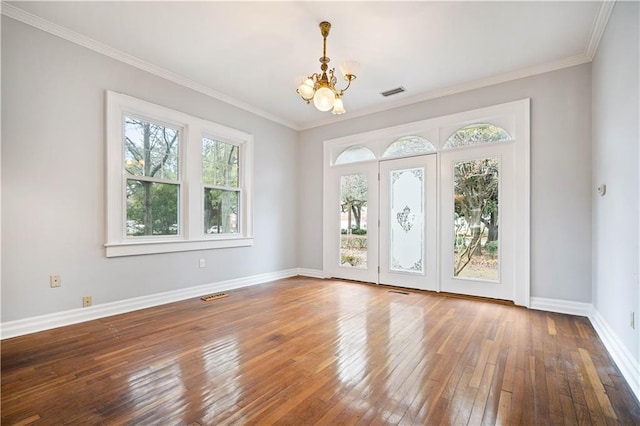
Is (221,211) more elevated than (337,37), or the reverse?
(337,37)

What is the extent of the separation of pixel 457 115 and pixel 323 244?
3087 mm

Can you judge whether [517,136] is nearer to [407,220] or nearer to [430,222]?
[430,222]

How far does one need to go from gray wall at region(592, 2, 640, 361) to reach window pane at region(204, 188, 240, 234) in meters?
4.54

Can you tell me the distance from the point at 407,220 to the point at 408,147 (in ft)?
3.85

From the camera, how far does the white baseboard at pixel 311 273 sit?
569 centimetres

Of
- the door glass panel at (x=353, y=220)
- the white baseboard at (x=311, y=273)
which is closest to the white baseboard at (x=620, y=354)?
the door glass panel at (x=353, y=220)

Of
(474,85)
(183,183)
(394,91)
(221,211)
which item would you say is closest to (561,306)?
(474,85)

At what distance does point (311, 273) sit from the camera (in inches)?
229

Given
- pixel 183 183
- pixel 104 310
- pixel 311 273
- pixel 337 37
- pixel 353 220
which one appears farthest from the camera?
pixel 311 273

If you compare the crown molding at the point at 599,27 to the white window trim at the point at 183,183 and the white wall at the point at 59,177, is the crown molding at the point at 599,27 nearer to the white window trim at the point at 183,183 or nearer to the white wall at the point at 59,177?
the white window trim at the point at 183,183

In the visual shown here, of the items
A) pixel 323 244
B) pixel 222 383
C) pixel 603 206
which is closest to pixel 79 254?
pixel 222 383

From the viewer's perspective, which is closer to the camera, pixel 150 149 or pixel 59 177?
pixel 59 177

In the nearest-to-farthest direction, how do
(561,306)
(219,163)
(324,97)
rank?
(324,97)
(561,306)
(219,163)

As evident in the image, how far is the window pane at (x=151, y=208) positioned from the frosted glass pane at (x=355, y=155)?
9.33 feet
